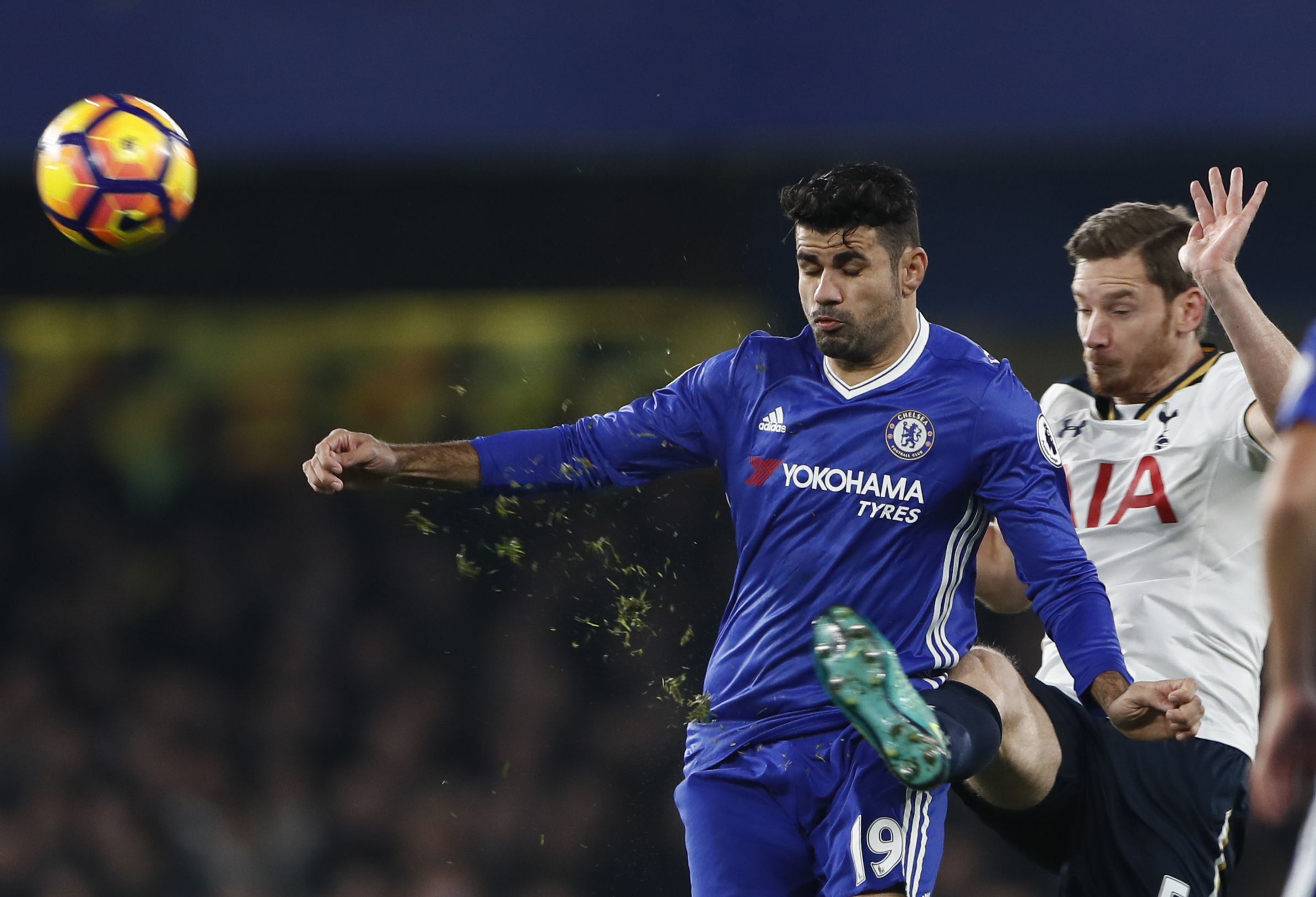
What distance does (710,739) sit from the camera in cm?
427

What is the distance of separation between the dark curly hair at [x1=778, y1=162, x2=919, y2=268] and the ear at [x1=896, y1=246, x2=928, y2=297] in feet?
0.06

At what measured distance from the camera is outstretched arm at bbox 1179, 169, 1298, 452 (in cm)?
441

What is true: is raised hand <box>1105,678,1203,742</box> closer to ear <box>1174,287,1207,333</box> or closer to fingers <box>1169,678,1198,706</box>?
fingers <box>1169,678,1198,706</box>

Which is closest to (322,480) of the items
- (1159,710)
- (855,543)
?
(855,543)

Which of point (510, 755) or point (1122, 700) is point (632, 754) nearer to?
point (510, 755)

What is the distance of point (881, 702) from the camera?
12.4 feet

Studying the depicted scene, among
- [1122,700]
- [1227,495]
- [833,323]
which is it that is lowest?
[1122,700]

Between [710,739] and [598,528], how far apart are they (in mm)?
5706

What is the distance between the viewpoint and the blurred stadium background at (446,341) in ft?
28.3

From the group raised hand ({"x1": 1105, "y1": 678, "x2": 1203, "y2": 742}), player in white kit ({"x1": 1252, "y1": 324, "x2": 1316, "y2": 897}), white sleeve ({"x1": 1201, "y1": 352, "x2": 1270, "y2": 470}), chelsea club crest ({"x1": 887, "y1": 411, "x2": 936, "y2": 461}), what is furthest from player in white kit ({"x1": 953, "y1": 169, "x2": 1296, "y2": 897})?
player in white kit ({"x1": 1252, "y1": 324, "x2": 1316, "y2": 897})

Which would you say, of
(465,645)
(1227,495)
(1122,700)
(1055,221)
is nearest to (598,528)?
(465,645)

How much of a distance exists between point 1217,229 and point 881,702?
1.80 m

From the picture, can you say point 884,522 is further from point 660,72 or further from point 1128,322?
point 660,72

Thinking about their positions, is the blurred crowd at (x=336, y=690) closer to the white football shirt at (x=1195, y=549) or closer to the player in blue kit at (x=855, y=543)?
the white football shirt at (x=1195, y=549)
